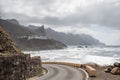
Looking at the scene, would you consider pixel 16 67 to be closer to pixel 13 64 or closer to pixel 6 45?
pixel 13 64

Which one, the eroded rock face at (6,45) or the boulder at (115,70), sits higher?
the eroded rock face at (6,45)

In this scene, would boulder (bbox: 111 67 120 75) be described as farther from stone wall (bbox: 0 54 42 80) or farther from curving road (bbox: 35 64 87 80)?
stone wall (bbox: 0 54 42 80)

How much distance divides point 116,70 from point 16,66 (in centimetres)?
1518

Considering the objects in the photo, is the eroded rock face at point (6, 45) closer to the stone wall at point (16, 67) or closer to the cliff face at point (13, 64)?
the cliff face at point (13, 64)

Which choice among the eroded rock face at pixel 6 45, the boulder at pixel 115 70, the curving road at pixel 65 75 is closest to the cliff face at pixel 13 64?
the eroded rock face at pixel 6 45

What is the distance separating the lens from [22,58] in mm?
37094

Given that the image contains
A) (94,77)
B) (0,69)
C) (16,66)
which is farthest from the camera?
(94,77)

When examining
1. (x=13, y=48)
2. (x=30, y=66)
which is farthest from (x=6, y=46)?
(x=30, y=66)

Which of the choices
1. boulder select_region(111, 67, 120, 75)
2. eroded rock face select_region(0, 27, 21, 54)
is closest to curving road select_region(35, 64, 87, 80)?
boulder select_region(111, 67, 120, 75)

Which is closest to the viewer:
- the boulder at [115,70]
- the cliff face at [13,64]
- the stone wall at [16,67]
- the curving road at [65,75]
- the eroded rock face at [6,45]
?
the stone wall at [16,67]

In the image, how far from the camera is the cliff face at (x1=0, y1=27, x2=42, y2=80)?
1249 inches

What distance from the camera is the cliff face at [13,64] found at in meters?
31.7

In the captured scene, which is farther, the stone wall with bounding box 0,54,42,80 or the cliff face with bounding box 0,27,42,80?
the cliff face with bounding box 0,27,42,80

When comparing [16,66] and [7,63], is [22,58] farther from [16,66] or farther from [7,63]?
[7,63]
